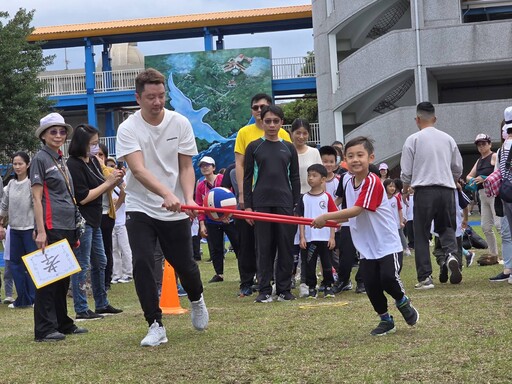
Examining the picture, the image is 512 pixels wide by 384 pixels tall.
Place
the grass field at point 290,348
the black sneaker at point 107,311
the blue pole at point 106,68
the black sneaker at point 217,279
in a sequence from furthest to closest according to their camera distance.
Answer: the blue pole at point 106,68 → the black sneaker at point 217,279 → the black sneaker at point 107,311 → the grass field at point 290,348

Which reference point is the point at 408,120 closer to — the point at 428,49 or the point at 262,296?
the point at 428,49

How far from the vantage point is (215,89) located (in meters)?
48.8

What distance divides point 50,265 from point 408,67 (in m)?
28.8

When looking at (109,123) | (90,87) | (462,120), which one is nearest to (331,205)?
(462,120)

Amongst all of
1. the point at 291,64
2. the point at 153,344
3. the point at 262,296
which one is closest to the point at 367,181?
the point at 153,344

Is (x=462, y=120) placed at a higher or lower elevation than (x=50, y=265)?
higher

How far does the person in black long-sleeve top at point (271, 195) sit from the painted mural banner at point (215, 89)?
37.6 m

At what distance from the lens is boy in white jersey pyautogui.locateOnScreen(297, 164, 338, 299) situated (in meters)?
10.7

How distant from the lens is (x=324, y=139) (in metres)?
40.3

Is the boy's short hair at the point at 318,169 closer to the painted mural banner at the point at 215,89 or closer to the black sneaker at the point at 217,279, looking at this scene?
the black sneaker at the point at 217,279

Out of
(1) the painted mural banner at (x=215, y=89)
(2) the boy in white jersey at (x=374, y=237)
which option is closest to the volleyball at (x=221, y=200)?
(2) the boy in white jersey at (x=374, y=237)

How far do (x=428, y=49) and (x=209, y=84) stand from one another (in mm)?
16572

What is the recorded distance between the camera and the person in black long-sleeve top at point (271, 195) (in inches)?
399

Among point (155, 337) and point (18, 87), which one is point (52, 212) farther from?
point (18, 87)
